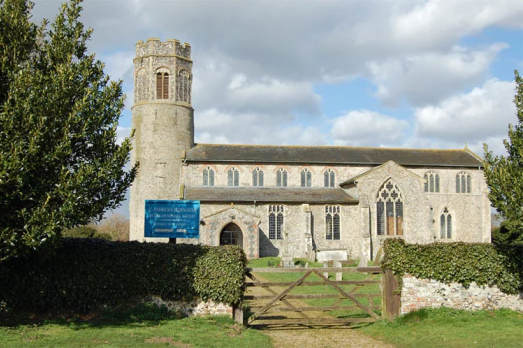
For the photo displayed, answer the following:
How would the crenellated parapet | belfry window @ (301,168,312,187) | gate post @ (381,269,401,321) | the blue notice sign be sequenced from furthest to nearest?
1. belfry window @ (301,168,312,187)
2. the crenellated parapet
3. the blue notice sign
4. gate post @ (381,269,401,321)

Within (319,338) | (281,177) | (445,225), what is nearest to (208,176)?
(281,177)

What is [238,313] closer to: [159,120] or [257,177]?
[257,177]

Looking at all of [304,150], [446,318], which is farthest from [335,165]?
[446,318]

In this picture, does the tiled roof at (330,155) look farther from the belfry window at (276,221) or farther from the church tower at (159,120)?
the belfry window at (276,221)

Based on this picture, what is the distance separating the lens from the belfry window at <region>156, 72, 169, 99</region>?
45.2 meters

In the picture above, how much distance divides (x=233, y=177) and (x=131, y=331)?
3286 centimetres

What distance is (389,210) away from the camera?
4325 centimetres

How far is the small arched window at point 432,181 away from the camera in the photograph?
156ft

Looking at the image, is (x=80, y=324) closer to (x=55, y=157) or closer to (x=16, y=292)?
(x=16, y=292)

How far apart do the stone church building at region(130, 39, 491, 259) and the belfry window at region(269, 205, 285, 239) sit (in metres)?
0.08

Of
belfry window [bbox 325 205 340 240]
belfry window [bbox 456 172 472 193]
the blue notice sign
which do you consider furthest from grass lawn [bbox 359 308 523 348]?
belfry window [bbox 456 172 472 193]

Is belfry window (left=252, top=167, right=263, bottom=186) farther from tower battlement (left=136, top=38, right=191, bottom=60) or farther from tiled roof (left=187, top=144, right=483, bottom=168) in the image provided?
tower battlement (left=136, top=38, right=191, bottom=60)

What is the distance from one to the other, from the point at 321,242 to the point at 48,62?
31.9 metres

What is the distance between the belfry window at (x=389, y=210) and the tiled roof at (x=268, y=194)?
238 centimetres
